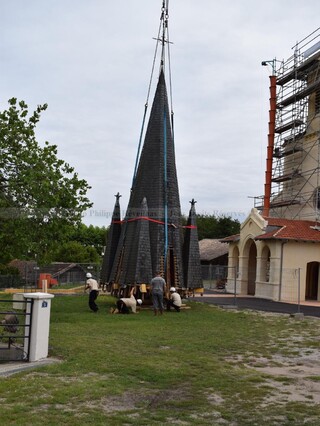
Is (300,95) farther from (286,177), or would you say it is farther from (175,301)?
(175,301)

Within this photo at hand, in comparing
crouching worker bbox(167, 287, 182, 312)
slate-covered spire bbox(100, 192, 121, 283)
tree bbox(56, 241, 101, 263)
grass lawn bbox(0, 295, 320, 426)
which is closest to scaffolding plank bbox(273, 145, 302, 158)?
slate-covered spire bbox(100, 192, 121, 283)

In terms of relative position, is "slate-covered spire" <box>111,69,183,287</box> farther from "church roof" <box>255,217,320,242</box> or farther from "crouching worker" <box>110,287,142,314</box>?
"church roof" <box>255,217,320,242</box>

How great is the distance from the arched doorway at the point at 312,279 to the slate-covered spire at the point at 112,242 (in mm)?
13289

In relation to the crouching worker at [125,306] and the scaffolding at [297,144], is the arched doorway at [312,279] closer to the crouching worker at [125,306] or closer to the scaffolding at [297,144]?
the scaffolding at [297,144]

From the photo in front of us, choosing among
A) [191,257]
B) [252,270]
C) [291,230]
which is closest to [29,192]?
[191,257]

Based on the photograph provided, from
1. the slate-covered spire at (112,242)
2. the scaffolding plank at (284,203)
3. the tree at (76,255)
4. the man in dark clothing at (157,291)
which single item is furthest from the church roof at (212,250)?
the man in dark clothing at (157,291)

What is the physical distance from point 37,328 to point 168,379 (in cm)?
256

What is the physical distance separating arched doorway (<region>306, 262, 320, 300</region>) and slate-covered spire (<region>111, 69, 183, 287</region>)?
1269 centimetres

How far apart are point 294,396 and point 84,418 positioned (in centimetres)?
329

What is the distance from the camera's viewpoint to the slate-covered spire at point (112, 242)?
22891 mm

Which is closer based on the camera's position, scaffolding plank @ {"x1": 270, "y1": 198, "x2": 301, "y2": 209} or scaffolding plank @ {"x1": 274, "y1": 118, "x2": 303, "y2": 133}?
scaffolding plank @ {"x1": 270, "y1": 198, "x2": 301, "y2": 209}

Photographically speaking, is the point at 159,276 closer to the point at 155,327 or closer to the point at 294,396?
the point at 155,327

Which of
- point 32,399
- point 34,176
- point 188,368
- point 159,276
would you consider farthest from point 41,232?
point 32,399

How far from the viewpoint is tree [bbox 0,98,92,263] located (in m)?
14.1
